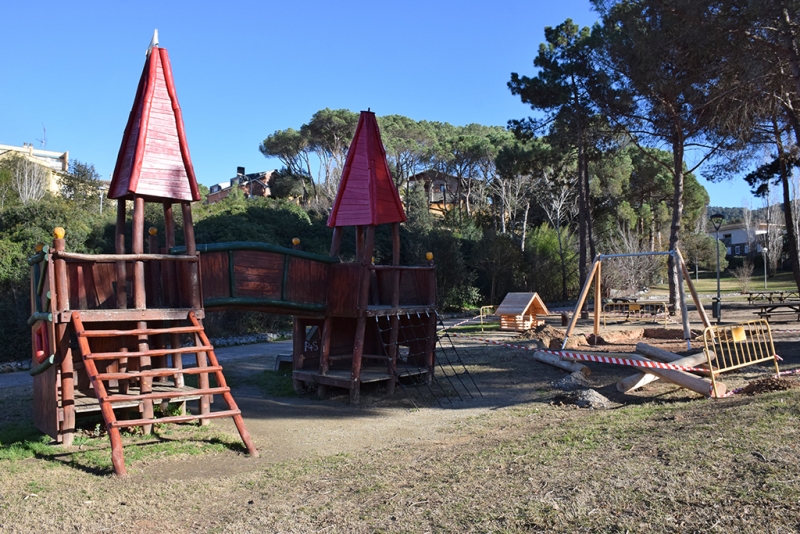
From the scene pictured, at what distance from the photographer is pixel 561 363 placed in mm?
13008

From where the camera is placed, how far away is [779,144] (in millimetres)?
21438

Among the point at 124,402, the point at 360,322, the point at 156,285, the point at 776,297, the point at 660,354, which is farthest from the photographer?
the point at 776,297

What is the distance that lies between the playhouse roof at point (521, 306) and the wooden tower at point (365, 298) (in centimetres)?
828

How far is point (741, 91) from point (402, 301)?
9.57m

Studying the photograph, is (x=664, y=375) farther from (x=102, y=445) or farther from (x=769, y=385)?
(x=102, y=445)

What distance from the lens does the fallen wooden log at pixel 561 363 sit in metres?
12.2

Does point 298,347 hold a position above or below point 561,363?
above

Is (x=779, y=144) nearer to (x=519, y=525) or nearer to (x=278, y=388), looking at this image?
(x=278, y=388)

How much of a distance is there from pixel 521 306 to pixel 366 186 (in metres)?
10.7

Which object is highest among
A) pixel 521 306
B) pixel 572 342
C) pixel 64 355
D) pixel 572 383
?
pixel 64 355

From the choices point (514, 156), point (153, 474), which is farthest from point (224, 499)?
point (514, 156)

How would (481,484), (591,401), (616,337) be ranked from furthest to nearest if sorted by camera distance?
(616,337)
(591,401)
(481,484)

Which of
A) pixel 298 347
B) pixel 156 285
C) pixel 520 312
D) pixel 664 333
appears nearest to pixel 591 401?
pixel 298 347

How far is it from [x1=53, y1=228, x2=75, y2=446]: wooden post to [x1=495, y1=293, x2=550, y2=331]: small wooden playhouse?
49.4 ft
